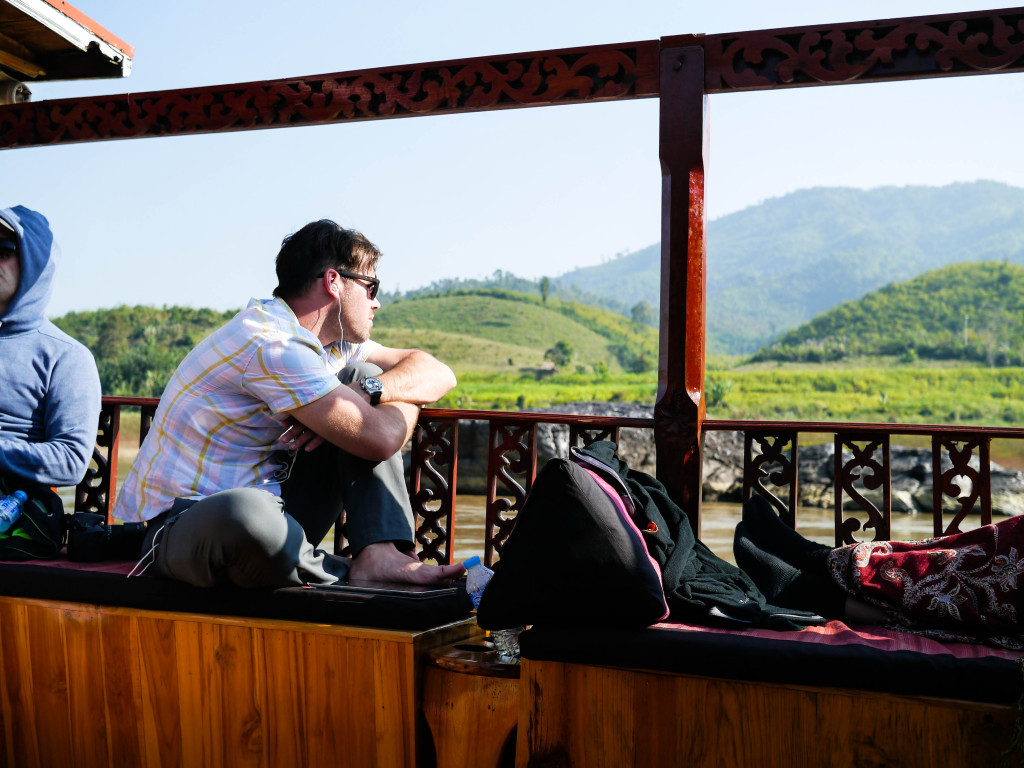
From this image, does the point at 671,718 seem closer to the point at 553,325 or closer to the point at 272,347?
the point at 272,347

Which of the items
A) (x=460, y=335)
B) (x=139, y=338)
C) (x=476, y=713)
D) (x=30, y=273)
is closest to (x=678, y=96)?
(x=476, y=713)

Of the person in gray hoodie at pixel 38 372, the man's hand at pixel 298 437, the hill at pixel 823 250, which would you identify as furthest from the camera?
the hill at pixel 823 250

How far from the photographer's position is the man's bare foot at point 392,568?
242 centimetres

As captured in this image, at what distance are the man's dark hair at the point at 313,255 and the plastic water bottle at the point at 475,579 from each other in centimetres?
95

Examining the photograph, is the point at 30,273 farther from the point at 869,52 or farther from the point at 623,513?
the point at 869,52

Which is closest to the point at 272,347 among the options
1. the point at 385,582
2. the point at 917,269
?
the point at 385,582

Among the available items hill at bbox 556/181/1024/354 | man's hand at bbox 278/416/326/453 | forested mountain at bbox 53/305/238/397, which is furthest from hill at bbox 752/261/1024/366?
man's hand at bbox 278/416/326/453

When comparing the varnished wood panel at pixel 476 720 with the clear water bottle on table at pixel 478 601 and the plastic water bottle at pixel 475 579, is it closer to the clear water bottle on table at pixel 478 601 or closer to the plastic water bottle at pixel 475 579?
the clear water bottle on table at pixel 478 601

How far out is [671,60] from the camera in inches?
117

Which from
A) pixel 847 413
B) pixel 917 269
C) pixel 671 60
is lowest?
pixel 847 413

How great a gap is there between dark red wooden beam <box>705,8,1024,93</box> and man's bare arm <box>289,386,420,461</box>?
1.57m

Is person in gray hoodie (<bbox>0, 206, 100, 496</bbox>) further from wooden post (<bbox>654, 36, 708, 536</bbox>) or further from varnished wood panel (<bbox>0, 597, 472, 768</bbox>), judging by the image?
wooden post (<bbox>654, 36, 708, 536</bbox>)

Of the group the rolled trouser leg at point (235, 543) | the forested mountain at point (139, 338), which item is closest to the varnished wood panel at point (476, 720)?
the rolled trouser leg at point (235, 543)

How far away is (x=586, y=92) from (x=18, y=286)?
6.70 feet
